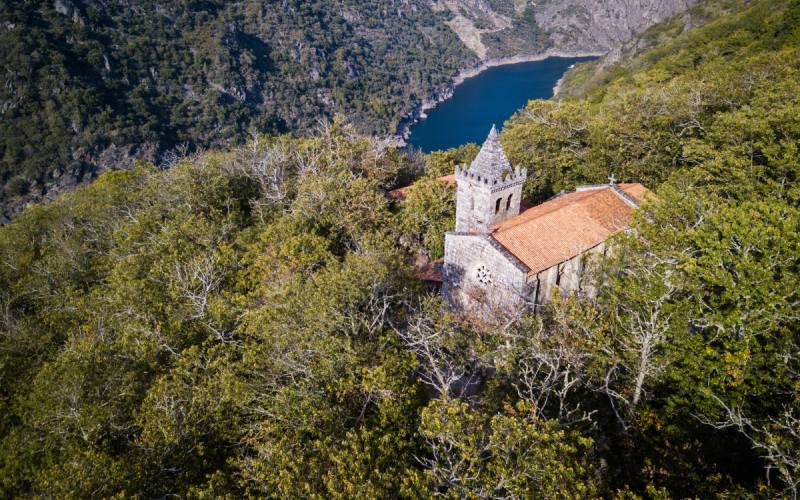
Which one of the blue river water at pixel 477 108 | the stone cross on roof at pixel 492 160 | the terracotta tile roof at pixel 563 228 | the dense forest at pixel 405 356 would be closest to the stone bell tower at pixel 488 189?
the stone cross on roof at pixel 492 160

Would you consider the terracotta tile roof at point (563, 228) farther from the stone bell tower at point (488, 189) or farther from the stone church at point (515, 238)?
the stone bell tower at point (488, 189)

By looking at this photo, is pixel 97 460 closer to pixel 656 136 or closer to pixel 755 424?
pixel 755 424

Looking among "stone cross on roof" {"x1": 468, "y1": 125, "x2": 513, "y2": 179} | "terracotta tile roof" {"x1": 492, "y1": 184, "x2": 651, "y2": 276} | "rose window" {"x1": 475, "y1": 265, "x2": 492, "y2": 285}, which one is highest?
"stone cross on roof" {"x1": 468, "y1": 125, "x2": 513, "y2": 179}

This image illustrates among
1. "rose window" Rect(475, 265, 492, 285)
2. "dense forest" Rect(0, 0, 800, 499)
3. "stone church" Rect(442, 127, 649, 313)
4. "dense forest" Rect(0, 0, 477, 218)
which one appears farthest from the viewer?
"dense forest" Rect(0, 0, 477, 218)

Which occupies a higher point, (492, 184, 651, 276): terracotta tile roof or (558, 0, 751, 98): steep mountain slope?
(558, 0, 751, 98): steep mountain slope

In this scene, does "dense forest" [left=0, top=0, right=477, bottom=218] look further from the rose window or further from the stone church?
the rose window

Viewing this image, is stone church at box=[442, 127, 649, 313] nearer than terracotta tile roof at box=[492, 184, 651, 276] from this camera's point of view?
Yes

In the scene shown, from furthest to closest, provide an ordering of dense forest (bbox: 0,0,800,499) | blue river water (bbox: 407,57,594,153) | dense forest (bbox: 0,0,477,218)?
1. blue river water (bbox: 407,57,594,153)
2. dense forest (bbox: 0,0,477,218)
3. dense forest (bbox: 0,0,800,499)

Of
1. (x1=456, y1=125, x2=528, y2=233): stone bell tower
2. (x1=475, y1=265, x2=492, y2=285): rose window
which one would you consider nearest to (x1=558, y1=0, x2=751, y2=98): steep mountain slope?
(x1=456, y1=125, x2=528, y2=233): stone bell tower
